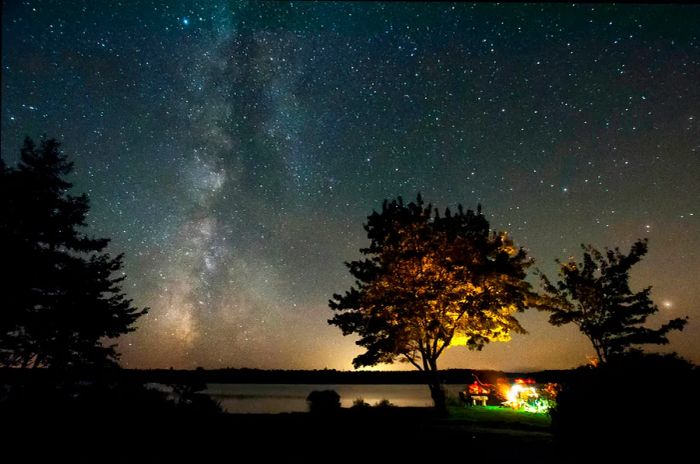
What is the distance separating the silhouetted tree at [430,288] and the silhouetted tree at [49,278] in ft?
49.3

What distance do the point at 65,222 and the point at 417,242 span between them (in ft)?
71.1

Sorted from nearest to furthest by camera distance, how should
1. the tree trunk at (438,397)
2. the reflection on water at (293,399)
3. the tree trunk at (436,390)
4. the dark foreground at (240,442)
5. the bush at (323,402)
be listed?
1. the dark foreground at (240,442)
2. the bush at (323,402)
3. the tree trunk at (436,390)
4. the tree trunk at (438,397)
5. the reflection on water at (293,399)

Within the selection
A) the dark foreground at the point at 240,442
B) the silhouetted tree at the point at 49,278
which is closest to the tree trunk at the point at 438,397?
the dark foreground at the point at 240,442

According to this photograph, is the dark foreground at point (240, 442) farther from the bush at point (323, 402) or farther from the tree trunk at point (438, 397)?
the tree trunk at point (438, 397)

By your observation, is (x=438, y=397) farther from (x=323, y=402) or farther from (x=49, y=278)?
(x=49, y=278)

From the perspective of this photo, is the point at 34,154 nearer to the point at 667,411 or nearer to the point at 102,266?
the point at 102,266

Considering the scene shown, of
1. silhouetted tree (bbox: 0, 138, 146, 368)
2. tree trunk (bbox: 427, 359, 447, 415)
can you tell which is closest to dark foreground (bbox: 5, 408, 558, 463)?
tree trunk (bbox: 427, 359, 447, 415)

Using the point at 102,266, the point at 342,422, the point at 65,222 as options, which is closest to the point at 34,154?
the point at 65,222

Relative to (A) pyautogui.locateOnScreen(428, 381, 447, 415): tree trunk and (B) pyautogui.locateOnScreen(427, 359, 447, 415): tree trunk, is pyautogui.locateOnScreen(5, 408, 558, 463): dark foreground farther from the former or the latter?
(A) pyautogui.locateOnScreen(428, 381, 447, 415): tree trunk

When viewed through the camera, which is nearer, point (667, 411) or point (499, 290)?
point (667, 411)

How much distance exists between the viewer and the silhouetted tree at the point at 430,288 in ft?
68.9

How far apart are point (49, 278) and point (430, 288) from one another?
21723 mm

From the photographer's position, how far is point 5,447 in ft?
22.4

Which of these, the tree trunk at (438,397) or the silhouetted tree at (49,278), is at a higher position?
the silhouetted tree at (49,278)
